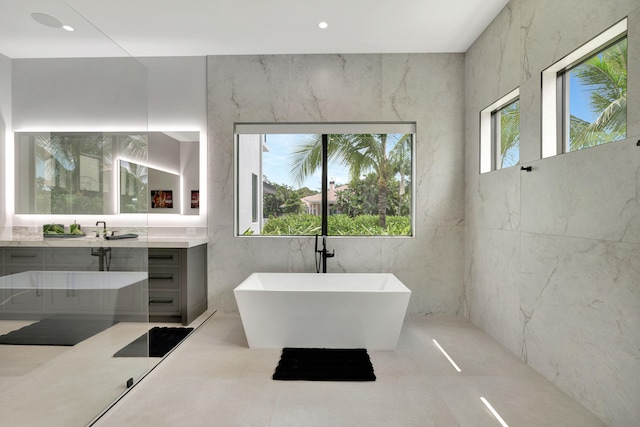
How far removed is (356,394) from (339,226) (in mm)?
2176

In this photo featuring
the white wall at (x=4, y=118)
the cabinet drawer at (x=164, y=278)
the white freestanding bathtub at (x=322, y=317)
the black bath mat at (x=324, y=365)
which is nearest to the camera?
the white wall at (x=4, y=118)

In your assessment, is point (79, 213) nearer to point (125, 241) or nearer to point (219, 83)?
point (125, 241)

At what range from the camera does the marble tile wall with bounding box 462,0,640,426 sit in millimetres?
1783

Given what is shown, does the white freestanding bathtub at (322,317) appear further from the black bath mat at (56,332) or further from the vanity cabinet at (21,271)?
the vanity cabinet at (21,271)

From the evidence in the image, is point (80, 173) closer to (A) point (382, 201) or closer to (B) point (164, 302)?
(B) point (164, 302)

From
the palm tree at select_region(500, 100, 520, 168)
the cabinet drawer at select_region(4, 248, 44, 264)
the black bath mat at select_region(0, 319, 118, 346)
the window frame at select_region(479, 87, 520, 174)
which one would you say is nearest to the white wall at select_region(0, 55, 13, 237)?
the cabinet drawer at select_region(4, 248, 44, 264)

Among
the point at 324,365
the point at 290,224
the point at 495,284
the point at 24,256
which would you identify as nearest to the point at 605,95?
the point at 495,284

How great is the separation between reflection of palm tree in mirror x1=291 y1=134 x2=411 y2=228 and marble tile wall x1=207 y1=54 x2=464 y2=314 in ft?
0.78

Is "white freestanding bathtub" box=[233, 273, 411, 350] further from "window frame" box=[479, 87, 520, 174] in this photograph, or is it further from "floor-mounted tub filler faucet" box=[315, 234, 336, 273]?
"window frame" box=[479, 87, 520, 174]

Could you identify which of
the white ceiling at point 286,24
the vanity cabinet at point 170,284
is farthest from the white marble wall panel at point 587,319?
the vanity cabinet at point 170,284

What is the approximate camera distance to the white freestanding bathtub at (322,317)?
278cm

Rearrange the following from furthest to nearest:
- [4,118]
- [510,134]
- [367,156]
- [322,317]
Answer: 1. [367,156]
2. [510,134]
3. [322,317]
4. [4,118]

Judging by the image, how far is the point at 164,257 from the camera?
3469mm

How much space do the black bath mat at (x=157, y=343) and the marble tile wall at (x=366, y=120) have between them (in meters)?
0.69
